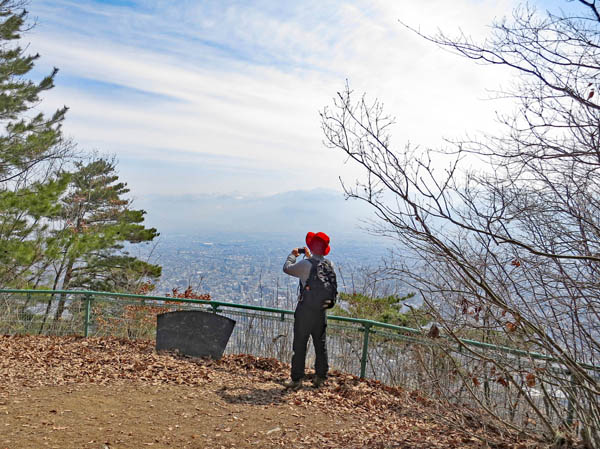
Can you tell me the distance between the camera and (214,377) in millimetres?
7523

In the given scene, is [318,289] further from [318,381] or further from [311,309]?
[318,381]

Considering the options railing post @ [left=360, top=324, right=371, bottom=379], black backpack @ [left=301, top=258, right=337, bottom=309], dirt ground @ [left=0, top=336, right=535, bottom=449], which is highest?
black backpack @ [left=301, top=258, right=337, bottom=309]

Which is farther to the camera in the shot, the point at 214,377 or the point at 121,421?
the point at 214,377

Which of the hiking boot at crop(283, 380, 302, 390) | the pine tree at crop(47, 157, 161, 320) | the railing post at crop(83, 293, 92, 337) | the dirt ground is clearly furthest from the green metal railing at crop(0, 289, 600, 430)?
the pine tree at crop(47, 157, 161, 320)

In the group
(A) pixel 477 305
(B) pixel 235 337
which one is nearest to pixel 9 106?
(B) pixel 235 337

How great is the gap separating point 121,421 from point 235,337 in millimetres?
3370

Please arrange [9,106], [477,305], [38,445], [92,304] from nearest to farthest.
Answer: [477,305] < [38,445] < [92,304] < [9,106]

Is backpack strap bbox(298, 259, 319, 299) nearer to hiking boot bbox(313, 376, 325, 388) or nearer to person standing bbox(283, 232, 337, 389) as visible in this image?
person standing bbox(283, 232, 337, 389)

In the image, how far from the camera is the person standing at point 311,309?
7.23 meters

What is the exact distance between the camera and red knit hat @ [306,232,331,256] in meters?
7.43

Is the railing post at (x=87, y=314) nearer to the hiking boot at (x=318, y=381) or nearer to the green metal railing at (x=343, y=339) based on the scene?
the green metal railing at (x=343, y=339)

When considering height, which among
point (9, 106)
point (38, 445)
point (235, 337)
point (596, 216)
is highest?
point (9, 106)

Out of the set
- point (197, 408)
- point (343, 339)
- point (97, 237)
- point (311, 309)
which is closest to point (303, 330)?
point (311, 309)

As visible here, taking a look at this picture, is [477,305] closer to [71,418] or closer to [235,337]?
[71,418]
